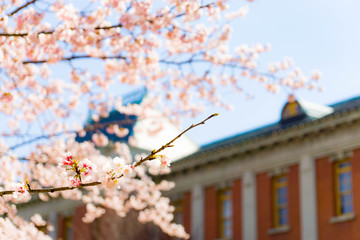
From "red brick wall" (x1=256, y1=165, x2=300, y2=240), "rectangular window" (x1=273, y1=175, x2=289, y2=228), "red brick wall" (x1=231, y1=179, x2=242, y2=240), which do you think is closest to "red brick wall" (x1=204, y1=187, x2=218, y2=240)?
"red brick wall" (x1=231, y1=179, x2=242, y2=240)

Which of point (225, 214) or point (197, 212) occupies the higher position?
point (197, 212)

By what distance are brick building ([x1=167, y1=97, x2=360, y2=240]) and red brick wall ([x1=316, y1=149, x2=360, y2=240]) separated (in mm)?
33

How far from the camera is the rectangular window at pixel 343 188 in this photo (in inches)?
1035

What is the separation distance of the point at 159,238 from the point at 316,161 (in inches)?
333

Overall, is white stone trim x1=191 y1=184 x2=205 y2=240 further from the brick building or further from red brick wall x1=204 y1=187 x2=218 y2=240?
red brick wall x1=204 y1=187 x2=218 y2=240

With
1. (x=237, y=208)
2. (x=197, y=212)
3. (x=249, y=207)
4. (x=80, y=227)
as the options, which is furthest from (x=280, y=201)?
(x=80, y=227)

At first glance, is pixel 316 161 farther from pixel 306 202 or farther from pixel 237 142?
pixel 237 142

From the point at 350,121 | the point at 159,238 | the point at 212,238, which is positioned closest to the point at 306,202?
the point at 350,121

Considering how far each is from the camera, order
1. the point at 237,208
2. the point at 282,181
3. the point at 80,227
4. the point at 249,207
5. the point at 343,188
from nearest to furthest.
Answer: the point at 343,188, the point at 282,181, the point at 249,207, the point at 237,208, the point at 80,227

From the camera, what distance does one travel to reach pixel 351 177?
26078 mm

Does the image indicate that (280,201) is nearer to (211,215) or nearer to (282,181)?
(282,181)

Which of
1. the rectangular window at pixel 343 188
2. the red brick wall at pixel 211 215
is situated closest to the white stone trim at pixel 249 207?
the red brick wall at pixel 211 215

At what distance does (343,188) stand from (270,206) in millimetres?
3479

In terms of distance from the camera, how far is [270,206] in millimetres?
29078
